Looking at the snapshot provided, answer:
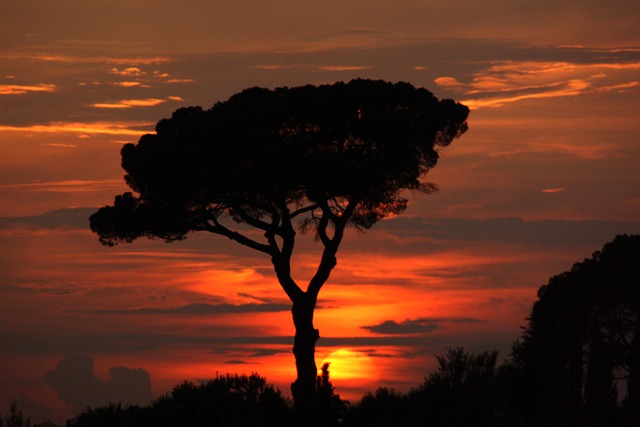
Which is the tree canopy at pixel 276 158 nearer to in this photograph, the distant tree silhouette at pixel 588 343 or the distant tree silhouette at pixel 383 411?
the distant tree silhouette at pixel 383 411

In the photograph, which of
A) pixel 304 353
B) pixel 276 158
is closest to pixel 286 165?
pixel 276 158

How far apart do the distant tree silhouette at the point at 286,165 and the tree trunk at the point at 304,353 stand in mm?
35

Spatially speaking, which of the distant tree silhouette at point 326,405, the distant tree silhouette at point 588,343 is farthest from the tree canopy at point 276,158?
the distant tree silhouette at point 588,343

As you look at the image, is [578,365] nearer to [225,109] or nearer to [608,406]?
[608,406]

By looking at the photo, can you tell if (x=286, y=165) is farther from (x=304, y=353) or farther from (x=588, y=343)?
(x=588, y=343)

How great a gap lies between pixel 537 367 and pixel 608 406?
12.6 ft

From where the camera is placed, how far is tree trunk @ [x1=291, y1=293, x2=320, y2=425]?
35844 mm

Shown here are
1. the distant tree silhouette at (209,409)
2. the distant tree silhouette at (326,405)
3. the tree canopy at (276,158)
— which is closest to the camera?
the distant tree silhouette at (209,409)

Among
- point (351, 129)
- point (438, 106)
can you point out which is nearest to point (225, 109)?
point (351, 129)

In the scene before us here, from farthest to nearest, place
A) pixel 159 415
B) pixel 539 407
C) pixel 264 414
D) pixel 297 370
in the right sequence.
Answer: pixel 539 407 < pixel 297 370 < pixel 264 414 < pixel 159 415

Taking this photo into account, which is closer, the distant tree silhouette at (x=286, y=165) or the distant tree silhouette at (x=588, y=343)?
the distant tree silhouette at (x=286, y=165)

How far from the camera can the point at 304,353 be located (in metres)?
36.5

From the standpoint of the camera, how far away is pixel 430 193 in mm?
38812

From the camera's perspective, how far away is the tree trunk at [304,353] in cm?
3584
